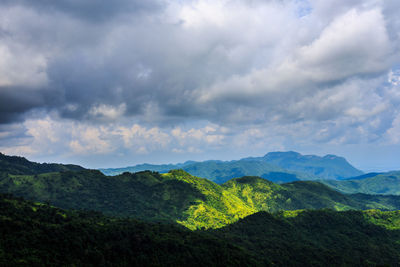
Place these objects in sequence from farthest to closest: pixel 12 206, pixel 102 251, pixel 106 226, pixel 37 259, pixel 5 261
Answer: pixel 106 226, pixel 12 206, pixel 102 251, pixel 37 259, pixel 5 261

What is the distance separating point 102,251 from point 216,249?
77786mm

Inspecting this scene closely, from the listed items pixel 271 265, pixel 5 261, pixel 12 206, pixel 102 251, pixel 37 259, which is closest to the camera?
pixel 5 261

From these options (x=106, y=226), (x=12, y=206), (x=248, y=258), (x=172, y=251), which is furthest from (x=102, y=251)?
(x=248, y=258)

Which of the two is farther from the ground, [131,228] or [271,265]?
[131,228]

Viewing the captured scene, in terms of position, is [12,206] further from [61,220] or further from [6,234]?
[6,234]

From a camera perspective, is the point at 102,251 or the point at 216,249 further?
the point at 216,249

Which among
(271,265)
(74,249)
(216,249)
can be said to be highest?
(74,249)

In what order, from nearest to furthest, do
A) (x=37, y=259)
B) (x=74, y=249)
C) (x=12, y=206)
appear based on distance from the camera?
(x=37, y=259)
(x=74, y=249)
(x=12, y=206)

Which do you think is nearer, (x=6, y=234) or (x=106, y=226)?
(x=6, y=234)

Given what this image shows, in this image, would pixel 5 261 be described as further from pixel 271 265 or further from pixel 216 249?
pixel 271 265

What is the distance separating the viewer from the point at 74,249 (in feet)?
472

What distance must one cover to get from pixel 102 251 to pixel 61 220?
41010mm

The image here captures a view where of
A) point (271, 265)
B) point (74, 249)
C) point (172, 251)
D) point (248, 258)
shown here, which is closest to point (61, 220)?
point (74, 249)

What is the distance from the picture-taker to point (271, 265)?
640 feet
